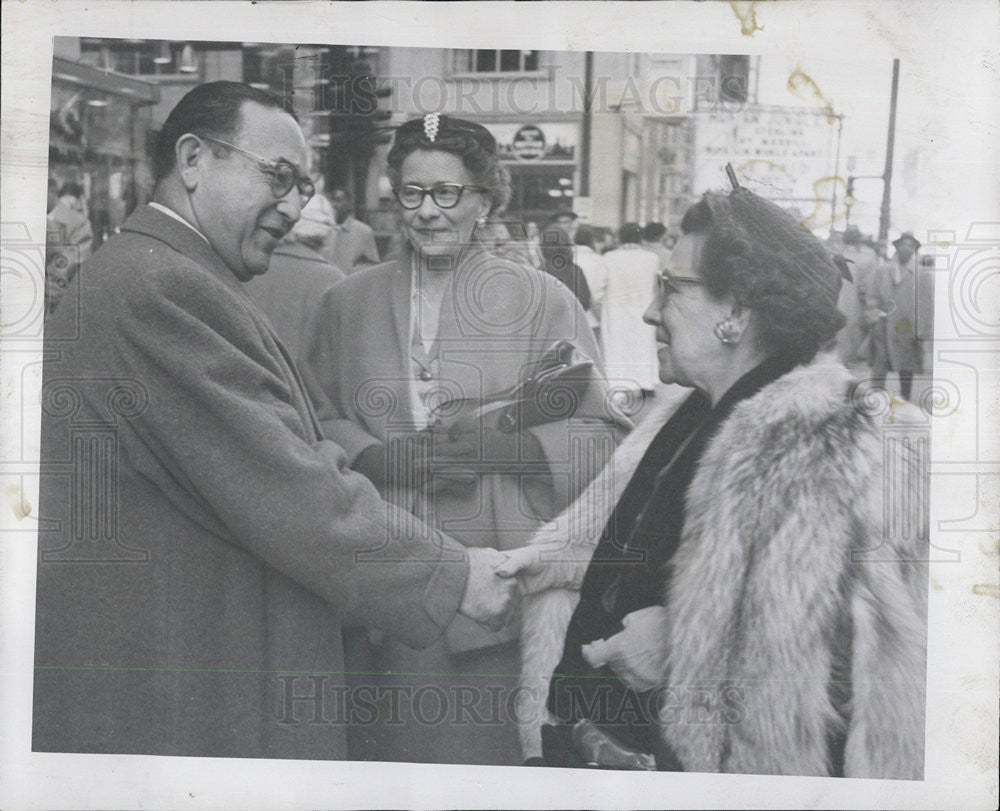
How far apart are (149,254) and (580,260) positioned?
1245mm

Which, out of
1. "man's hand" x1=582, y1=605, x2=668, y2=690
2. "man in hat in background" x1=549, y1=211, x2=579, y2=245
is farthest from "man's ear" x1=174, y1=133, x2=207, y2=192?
"man's hand" x1=582, y1=605, x2=668, y2=690

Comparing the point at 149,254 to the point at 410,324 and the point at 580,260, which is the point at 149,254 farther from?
the point at 580,260

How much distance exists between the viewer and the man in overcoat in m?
3.46

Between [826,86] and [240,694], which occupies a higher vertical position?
[826,86]

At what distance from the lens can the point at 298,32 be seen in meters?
3.61

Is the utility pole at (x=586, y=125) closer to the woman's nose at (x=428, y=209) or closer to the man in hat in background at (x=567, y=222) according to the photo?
the man in hat in background at (x=567, y=222)

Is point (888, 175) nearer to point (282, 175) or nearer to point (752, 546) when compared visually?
point (752, 546)

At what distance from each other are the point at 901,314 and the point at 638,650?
1.25 m

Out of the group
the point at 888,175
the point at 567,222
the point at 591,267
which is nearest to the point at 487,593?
the point at 591,267

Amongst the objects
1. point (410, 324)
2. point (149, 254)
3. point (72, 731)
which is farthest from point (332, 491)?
point (72, 731)

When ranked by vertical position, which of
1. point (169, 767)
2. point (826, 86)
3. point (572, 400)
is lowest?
point (169, 767)

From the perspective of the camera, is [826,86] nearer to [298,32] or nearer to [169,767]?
[298,32]

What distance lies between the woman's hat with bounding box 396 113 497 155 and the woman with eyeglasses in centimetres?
6

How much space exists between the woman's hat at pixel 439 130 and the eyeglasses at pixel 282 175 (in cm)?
30
